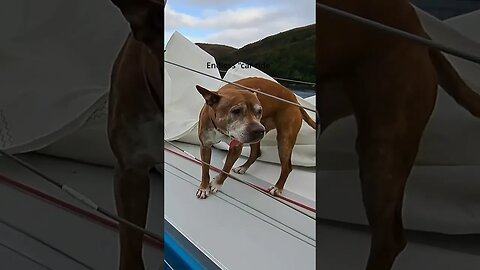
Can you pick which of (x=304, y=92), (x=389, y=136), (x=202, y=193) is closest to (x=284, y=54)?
(x=304, y=92)

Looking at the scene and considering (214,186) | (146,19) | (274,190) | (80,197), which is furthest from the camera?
(80,197)

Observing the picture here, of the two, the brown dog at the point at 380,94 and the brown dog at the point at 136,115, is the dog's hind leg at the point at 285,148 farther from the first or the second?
the brown dog at the point at 136,115

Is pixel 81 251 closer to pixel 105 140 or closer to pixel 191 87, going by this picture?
pixel 105 140

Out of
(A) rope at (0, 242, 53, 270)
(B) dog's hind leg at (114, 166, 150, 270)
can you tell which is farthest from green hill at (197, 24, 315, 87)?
(A) rope at (0, 242, 53, 270)

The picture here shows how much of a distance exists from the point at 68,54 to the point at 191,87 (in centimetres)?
57

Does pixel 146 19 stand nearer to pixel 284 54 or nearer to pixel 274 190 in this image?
pixel 284 54

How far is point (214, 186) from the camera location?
5.34 ft

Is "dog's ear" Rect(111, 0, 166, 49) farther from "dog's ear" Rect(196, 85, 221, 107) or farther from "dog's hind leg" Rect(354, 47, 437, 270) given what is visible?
"dog's hind leg" Rect(354, 47, 437, 270)

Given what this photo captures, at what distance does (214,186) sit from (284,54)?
44 centimetres

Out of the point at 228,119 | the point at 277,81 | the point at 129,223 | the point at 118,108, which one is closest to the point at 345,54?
the point at 277,81

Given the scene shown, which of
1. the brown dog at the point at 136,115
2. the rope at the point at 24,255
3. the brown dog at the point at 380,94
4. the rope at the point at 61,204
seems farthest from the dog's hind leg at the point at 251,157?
the rope at the point at 24,255

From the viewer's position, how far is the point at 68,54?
1954 mm

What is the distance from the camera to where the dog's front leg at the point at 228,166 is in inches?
61.7

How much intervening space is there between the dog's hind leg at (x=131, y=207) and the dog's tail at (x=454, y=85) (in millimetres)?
964
